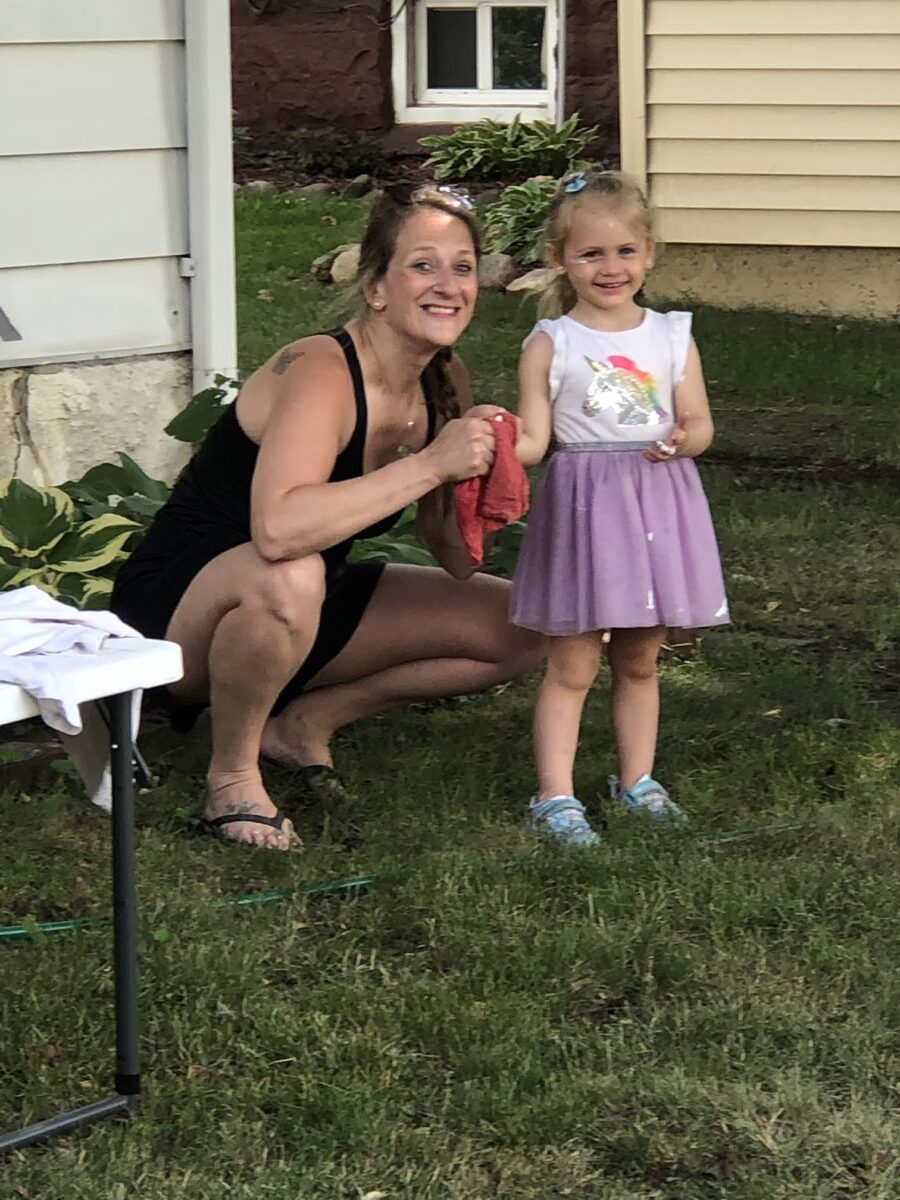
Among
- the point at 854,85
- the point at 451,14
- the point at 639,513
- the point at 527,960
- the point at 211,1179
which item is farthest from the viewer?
the point at 451,14

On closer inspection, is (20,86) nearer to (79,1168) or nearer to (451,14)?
(79,1168)

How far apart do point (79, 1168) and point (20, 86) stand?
3.34m

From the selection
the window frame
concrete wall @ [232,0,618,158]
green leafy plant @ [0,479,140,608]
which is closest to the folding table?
green leafy plant @ [0,479,140,608]

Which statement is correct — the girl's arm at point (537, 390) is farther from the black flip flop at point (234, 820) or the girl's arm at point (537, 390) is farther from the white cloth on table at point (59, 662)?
the white cloth on table at point (59, 662)

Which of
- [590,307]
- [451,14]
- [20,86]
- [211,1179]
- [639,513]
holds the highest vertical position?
[451,14]

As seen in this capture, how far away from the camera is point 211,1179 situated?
2.45 meters

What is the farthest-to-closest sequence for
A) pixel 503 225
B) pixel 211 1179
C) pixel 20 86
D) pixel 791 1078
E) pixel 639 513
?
pixel 503 225 < pixel 20 86 < pixel 639 513 < pixel 791 1078 < pixel 211 1179

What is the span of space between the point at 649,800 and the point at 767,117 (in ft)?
22.9

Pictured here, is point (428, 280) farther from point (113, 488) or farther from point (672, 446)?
point (113, 488)

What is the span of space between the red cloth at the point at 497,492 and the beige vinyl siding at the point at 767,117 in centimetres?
694

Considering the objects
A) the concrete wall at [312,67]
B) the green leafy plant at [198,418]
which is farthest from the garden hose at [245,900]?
the concrete wall at [312,67]

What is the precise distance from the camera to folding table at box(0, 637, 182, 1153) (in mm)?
2359

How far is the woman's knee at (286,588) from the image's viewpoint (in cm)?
345

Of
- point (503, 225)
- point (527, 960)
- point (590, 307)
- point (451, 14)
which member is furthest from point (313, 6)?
point (527, 960)
